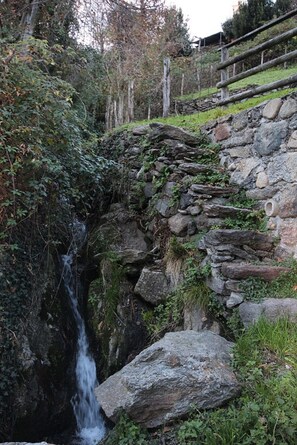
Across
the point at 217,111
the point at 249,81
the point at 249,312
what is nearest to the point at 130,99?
the point at 249,81

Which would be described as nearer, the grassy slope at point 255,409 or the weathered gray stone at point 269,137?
the grassy slope at point 255,409

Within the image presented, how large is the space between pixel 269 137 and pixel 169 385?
10.4ft

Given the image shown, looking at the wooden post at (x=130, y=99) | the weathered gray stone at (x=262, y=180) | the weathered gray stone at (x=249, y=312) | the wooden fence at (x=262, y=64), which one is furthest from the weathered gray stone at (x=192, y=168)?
the wooden post at (x=130, y=99)

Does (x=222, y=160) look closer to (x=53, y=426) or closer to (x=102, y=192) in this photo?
(x=102, y=192)

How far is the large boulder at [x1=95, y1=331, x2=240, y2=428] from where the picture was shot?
2463mm

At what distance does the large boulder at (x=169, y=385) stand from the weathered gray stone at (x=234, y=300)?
0.60 meters

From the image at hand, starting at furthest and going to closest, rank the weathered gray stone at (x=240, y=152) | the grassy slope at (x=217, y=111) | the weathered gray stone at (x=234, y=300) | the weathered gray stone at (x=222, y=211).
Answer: the grassy slope at (x=217, y=111), the weathered gray stone at (x=240, y=152), the weathered gray stone at (x=222, y=211), the weathered gray stone at (x=234, y=300)

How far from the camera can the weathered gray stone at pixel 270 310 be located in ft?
9.96

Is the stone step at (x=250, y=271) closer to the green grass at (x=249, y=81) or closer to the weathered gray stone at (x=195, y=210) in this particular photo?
the weathered gray stone at (x=195, y=210)

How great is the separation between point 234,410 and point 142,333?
97.9 inches

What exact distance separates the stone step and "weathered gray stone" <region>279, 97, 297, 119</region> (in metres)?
1.85

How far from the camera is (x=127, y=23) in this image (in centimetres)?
763

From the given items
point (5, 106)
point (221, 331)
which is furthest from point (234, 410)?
point (5, 106)

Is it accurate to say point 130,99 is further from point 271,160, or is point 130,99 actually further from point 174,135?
point 271,160
